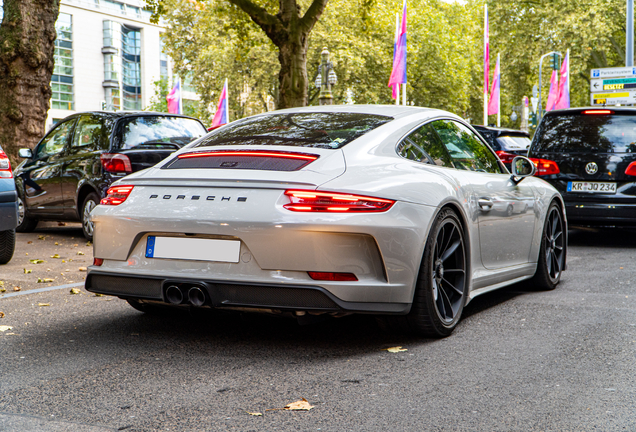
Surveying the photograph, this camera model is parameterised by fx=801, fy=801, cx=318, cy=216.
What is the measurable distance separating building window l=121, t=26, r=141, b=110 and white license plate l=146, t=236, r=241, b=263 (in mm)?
73298

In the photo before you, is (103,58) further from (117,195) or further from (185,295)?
(185,295)

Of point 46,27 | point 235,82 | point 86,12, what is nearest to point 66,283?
point 46,27

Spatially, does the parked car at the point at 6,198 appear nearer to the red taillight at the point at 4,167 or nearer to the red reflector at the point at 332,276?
the red taillight at the point at 4,167

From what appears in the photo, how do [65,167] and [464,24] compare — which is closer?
[65,167]

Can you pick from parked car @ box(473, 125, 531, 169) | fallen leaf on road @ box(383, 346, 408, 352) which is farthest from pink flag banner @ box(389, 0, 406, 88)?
fallen leaf on road @ box(383, 346, 408, 352)

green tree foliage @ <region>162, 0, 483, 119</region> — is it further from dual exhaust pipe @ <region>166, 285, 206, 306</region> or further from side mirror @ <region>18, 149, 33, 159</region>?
dual exhaust pipe @ <region>166, 285, 206, 306</region>

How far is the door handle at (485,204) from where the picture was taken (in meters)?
5.18

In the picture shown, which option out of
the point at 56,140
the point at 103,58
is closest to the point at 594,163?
the point at 56,140

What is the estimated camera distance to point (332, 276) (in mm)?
4004

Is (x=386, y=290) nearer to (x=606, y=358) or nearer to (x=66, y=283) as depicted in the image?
(x=606, y=358)

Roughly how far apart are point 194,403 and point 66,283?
153 inches

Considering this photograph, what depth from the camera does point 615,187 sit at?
9.50m

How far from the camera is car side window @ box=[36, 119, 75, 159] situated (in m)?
10.9

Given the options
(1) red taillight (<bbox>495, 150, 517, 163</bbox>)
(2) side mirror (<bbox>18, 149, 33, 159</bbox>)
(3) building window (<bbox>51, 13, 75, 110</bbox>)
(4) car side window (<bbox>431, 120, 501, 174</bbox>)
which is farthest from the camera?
(3) building window (<bbox>51, 13, 75, 110</bbox>)
